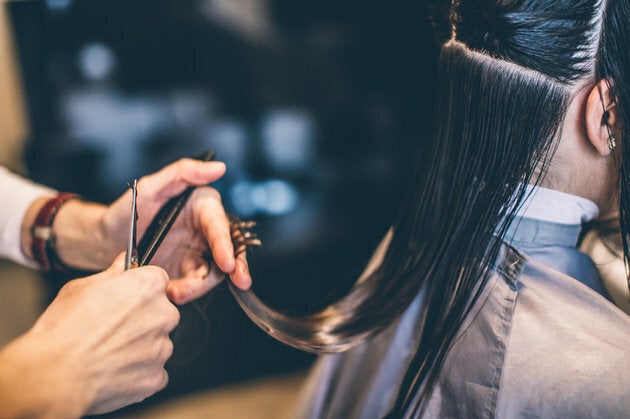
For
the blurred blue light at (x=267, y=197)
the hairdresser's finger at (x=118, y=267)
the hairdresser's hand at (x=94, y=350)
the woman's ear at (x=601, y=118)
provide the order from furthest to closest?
the blurred blue light at (x=267, y=197)
the woman's ear at (x=601, y=118)
the hairdresser's finger at (x=118, y=267)
the hairdresser's hand at (x=94, y=350)

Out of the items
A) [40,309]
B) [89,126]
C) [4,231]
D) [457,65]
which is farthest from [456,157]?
[40,309]

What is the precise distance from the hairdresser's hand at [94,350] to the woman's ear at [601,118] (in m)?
0.74

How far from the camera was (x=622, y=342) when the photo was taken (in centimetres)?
71

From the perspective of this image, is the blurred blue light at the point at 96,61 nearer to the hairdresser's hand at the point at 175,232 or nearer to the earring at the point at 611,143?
the hairdresser's hand at the point at 175,232

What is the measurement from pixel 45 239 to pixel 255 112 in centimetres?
98

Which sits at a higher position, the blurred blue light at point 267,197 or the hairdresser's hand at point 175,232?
the hairdresser's hand at point 175,232

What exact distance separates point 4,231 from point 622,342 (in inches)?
50.9

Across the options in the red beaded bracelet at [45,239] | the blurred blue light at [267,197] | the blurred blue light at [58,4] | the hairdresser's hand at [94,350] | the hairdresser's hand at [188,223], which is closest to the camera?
the hairdresser's hand at [94,350]

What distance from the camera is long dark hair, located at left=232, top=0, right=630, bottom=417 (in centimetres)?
71

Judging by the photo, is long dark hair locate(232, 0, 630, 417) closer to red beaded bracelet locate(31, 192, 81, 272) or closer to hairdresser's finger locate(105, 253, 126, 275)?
hairdresser's finger locate(105, 253, 126, 275)

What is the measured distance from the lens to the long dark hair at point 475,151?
71cm

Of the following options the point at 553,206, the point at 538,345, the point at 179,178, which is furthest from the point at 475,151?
the point at 179,178

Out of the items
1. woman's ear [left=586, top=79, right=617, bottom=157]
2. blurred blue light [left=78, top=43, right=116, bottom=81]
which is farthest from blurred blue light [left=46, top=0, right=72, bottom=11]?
woman's ear [left=586, top=79, right=617, bottom=157]

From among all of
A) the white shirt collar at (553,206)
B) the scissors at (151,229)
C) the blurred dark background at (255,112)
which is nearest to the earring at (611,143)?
the white shirt collar at (553,206)
